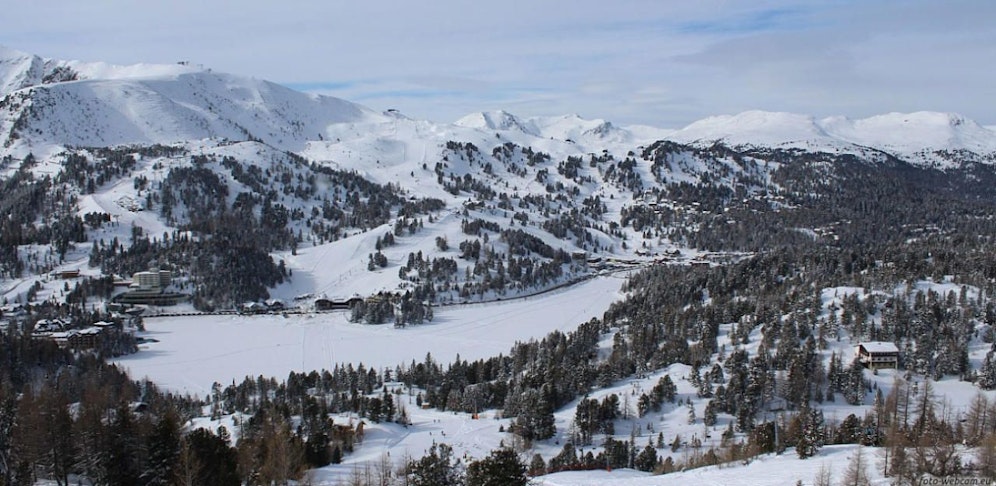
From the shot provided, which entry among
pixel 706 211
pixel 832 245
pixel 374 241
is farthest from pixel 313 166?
pixel 832 245

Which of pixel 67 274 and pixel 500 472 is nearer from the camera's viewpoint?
pixel 500 472

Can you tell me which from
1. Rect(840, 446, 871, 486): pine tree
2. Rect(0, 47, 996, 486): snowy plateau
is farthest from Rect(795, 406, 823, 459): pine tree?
Rect(840, 446, 871, 486): pine tree

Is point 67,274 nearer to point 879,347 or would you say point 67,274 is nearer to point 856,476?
point 879,347

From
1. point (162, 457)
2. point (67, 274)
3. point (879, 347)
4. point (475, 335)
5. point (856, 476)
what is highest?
point (67, 274)

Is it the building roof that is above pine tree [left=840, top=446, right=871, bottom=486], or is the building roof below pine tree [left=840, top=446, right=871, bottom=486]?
below

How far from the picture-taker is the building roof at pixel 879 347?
6506cm

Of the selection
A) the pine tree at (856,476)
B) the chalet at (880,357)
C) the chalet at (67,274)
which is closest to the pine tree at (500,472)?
the pine tree at (856,476)

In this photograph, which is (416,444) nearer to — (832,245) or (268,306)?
(268,306)

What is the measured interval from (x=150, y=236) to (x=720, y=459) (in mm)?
108390

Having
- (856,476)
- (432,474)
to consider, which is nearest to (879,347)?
(856,476)

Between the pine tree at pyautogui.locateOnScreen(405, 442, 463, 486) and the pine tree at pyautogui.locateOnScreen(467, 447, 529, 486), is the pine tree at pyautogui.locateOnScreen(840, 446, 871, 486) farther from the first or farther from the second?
the pine tree at pyautogui.locateOnScreen(405, 442, 463, 486)

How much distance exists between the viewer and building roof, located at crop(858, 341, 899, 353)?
6506 centimetres

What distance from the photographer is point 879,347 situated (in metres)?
65.4

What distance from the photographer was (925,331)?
226 ft
